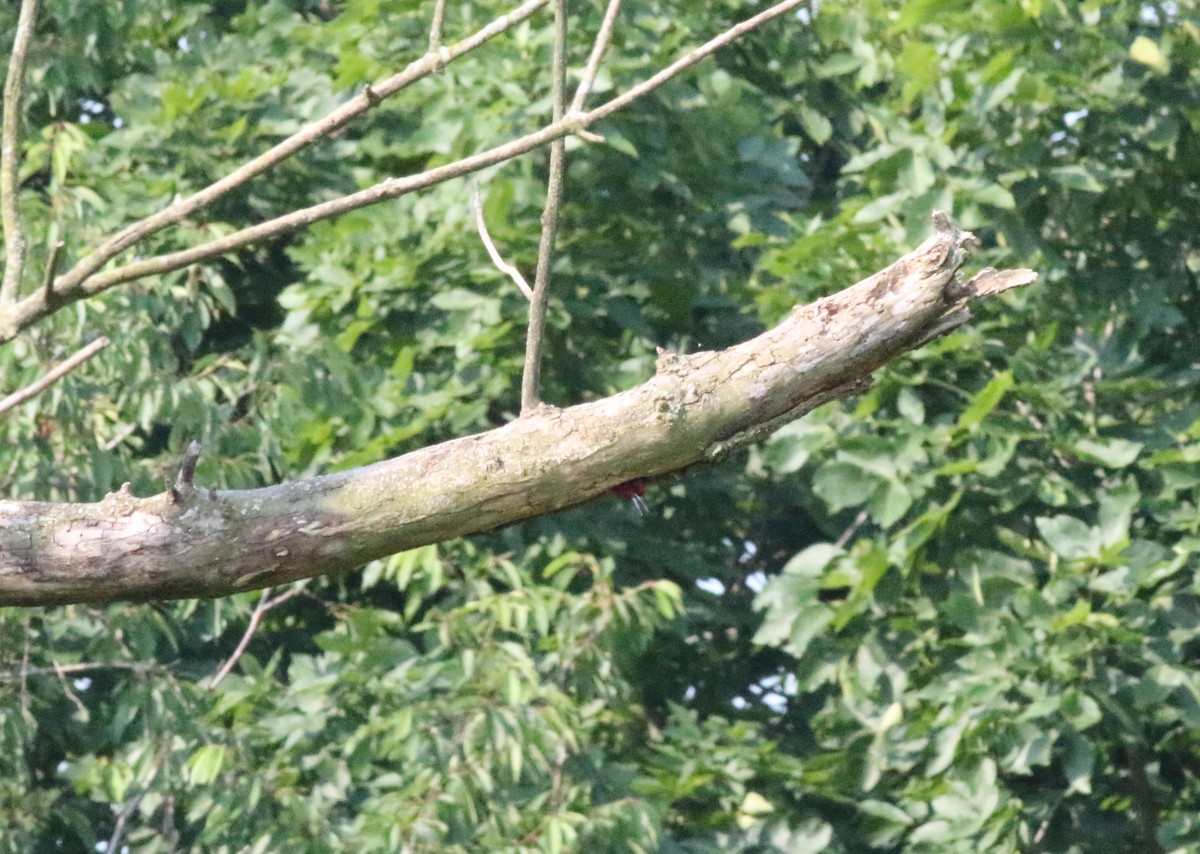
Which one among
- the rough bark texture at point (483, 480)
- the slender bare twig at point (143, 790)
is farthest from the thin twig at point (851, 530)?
the rough bark texture at point (483, 480)

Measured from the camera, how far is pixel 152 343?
187 inches

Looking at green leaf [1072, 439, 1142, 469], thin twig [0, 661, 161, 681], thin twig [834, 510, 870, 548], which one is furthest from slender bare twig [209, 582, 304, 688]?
green leaf [1072, 439, 1142, 469]

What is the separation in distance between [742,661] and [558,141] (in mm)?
4098

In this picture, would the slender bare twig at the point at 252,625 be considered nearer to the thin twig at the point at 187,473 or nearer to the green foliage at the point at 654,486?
the green foliage at the point at 654,486

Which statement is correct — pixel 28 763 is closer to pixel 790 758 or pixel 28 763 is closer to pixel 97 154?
pixel 97 154

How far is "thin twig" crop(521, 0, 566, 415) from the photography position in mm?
2035

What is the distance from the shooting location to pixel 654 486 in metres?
4.68

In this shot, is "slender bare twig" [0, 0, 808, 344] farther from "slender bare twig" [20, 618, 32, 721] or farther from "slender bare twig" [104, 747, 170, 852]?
"slender bare twig" [104, 747, 170, 852]

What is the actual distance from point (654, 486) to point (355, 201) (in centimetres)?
286

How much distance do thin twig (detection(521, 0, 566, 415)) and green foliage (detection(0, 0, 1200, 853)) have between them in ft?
8.23

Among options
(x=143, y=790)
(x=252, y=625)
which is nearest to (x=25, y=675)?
(x=143, y=790)

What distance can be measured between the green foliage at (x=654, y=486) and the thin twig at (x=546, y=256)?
8.23 feet

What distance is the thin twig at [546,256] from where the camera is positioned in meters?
2.04

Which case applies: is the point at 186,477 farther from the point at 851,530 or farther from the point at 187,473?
the point at 851,530
